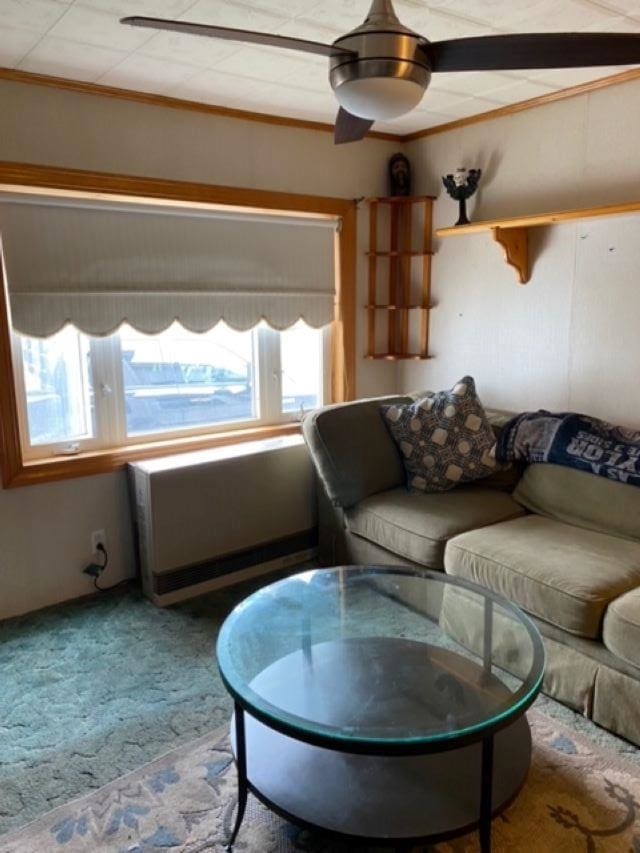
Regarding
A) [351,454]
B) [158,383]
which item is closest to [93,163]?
[158,383]

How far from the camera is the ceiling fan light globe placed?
1.45m

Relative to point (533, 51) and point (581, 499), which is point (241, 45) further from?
point (581, 499)

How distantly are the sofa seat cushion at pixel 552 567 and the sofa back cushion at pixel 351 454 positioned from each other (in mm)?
595

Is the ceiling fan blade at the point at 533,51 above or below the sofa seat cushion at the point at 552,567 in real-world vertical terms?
above

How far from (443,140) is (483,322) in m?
1.04

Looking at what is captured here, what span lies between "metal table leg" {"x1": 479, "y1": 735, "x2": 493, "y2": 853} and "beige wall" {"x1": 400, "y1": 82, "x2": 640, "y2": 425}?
6.47ft

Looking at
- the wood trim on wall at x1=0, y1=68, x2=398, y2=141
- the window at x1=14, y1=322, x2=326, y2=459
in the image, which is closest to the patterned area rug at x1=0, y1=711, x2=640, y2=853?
the window at x1=14, y1=322, x2=326, y2=459

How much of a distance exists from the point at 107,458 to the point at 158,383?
1.51ft

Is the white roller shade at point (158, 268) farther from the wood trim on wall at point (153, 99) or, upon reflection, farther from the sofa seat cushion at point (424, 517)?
the sofa seat cushion at point (424, 517)

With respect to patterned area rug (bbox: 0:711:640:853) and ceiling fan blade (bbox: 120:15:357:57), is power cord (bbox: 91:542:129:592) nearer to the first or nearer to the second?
patterned area rug (bbox: 0:711:640:853)

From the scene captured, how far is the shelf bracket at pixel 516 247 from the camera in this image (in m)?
3.19

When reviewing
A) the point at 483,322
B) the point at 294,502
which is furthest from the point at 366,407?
the point at 483,322

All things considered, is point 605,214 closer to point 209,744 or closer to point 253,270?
point 253,270

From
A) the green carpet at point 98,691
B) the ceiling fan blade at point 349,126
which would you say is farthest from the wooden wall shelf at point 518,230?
the green carpet at point 98,691
